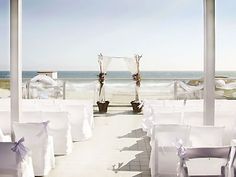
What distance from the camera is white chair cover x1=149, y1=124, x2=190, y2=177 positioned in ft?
13.9

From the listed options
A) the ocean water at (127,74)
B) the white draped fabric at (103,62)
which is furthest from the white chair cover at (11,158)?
the ocean water at (127,74)

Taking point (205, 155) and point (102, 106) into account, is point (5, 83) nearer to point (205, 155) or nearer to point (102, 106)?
point (102, 106)

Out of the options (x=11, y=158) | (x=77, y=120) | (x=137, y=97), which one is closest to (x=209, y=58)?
(x=11, y=158)

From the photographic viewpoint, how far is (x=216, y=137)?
162 inches

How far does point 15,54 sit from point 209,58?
232 cm

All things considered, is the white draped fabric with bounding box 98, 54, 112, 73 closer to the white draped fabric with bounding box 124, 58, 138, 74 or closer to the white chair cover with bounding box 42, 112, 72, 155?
the white draped fabric with bounding box 124, 58, 138, 74

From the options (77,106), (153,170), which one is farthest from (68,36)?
(153,170)

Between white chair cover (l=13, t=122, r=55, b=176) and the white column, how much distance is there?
1963 mm

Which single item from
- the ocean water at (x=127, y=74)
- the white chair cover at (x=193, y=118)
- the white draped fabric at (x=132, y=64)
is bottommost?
the white chair cover at (x=193, y=118)

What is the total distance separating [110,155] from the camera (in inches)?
222

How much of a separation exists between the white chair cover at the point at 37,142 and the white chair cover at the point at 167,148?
1337 mm

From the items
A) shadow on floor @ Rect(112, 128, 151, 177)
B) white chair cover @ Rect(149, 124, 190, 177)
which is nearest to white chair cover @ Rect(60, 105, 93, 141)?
shadow on floor @ Rect(112, 128, 151, 177)

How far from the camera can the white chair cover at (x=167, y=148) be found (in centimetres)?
425

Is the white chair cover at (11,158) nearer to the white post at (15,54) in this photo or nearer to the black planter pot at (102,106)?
the white post at (15,54)
